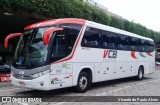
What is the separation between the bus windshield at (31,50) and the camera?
9773mm

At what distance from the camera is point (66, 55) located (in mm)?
10539

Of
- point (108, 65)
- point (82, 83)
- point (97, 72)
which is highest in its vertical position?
point (108, 65)

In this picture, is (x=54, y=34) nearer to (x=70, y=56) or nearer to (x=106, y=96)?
(x=70, y=56)

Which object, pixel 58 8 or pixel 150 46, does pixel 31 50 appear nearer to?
pixel 58 8

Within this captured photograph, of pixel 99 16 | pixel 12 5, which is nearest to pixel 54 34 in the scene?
pixel 12 5

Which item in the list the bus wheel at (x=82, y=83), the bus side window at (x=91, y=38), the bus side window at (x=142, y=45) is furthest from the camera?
the bus side window at (x=142, y=45)

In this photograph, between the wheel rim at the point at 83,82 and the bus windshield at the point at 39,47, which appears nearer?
the bus windshield at the point at 39,47

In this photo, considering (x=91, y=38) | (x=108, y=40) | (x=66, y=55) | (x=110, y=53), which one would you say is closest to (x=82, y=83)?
(x=66, y=55)

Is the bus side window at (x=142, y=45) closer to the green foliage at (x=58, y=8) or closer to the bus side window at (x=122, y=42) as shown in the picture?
the bus side window at (x=122, y=42)

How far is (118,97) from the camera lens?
1034 centimetres

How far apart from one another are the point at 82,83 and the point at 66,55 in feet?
5.64

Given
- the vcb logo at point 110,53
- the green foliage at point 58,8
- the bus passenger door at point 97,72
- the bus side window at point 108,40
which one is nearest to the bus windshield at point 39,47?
the bus passenger door at point 97,72

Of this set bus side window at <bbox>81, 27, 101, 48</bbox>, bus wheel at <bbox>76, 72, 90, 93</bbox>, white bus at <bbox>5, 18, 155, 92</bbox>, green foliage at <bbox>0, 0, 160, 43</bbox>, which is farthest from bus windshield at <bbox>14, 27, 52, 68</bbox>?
green foliage at <bbox>0, 0, 160, 43</bbox>

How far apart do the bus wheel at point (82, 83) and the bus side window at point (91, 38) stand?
137 cm
